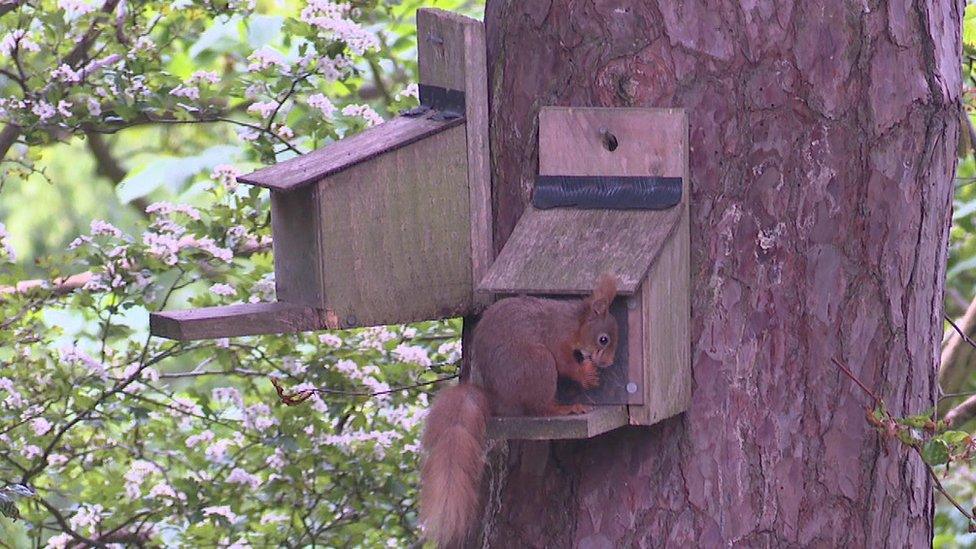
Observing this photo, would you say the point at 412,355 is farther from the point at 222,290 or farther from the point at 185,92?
the point at 185,92

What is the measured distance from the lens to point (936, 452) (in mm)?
1806

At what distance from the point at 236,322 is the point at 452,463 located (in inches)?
17.0

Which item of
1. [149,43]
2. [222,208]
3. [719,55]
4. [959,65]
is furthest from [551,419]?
[149,43]

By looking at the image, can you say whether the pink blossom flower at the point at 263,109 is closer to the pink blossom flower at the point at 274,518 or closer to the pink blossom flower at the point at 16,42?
the pink blossom flower at the point at 16,42

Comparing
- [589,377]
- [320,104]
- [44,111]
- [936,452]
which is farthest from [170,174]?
[936,452]

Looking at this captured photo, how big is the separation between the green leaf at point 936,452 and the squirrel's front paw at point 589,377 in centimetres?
47

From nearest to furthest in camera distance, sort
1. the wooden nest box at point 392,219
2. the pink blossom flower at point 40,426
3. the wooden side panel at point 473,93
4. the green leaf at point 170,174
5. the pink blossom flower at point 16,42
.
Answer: the wooden nest box at point 392,219
the wooden side panel at point 473,93
the pink blossom flower at point 40,426
the pink blossom flower at point 16,42
the green leaf at point 170,174

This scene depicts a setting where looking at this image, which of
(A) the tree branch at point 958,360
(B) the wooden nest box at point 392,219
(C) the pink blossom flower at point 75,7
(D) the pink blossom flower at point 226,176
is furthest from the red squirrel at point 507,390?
(A) the tree branch at point 958,360

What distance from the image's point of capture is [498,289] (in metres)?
1.87

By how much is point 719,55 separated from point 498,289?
0.48 meters

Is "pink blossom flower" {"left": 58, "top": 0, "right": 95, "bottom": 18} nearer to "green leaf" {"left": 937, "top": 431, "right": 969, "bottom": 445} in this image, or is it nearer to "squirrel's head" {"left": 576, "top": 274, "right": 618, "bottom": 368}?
"squirrel's head" {"left": 576, "top": 274, "right": 618, "bottom": 368}

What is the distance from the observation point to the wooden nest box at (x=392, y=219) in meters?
2.03

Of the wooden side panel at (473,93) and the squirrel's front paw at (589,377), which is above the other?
the wooden side panel at (473,93)

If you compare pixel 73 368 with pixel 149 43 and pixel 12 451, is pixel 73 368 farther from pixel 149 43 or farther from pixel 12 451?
pixel 149 43
